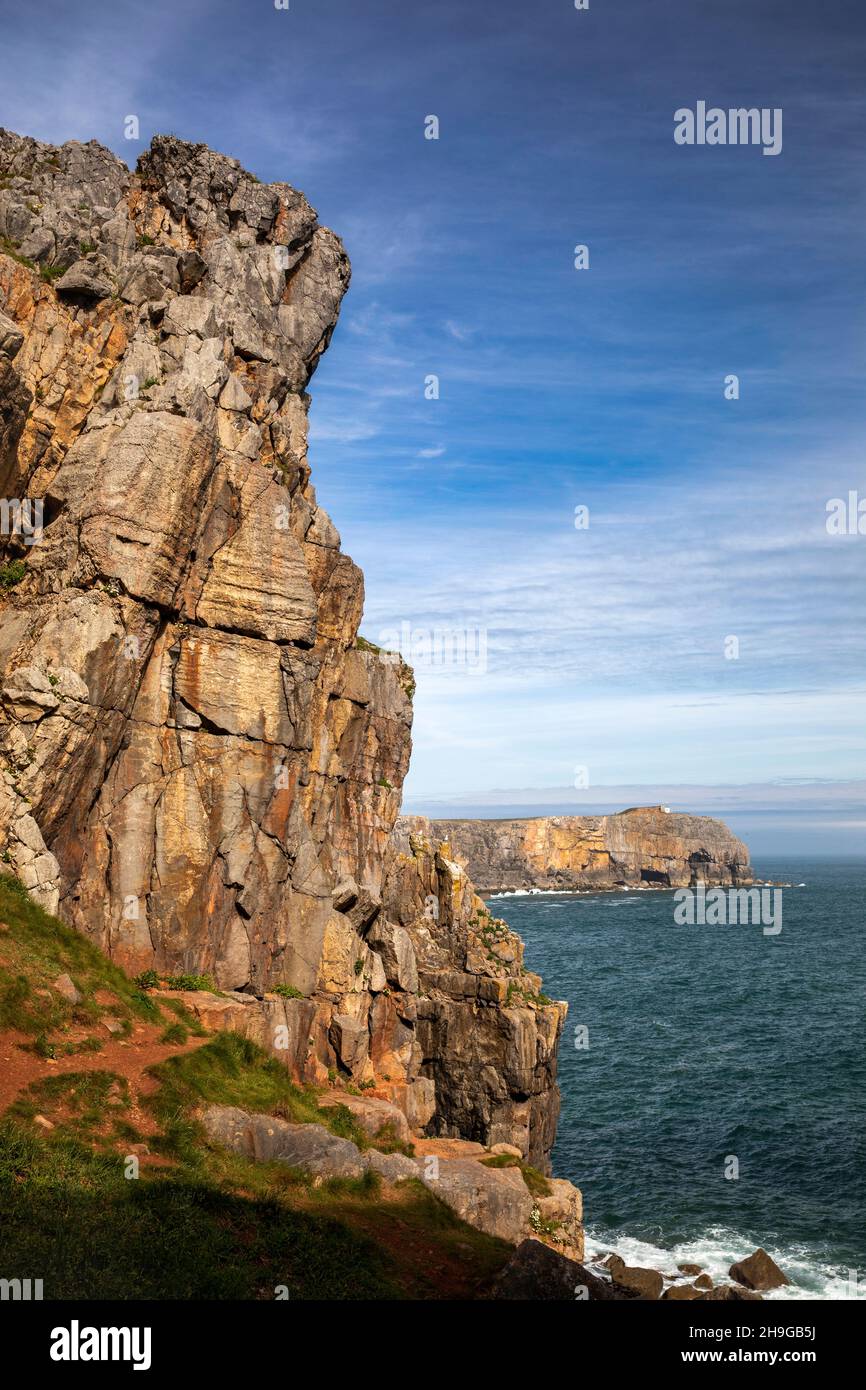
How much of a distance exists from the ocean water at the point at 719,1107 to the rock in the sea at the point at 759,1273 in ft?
2.70

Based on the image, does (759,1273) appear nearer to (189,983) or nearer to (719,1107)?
(719,1107)

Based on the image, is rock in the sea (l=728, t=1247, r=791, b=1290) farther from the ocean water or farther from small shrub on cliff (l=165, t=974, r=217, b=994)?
small shrub on cliff (l=165, t=974, r=217, b=994)

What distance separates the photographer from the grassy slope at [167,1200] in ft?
54.0

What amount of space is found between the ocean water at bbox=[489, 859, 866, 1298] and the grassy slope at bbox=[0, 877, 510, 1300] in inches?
956

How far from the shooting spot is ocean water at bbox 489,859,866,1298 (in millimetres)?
42250

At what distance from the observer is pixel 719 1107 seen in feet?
193

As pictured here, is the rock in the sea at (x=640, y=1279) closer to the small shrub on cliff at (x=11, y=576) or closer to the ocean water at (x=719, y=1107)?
the ocean water at (x=719, y=1107)

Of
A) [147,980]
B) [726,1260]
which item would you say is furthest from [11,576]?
[726,1260]

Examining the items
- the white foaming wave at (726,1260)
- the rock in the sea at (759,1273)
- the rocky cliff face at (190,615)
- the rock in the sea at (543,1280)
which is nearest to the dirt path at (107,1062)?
the rocky cliff face at (190,615)

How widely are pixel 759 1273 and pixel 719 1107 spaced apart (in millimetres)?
22532
